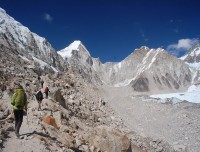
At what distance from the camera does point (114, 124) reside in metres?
31.5

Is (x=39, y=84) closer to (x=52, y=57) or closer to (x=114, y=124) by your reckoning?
(x=114, y=124)

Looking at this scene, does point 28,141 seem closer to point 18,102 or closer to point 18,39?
point 18,102

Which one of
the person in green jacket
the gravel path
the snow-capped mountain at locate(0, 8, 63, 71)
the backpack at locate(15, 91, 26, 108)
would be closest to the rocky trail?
the gravel path

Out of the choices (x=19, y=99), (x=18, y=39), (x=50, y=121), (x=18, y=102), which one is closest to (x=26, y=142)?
(x=18, y=102)

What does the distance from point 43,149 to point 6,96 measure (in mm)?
8870

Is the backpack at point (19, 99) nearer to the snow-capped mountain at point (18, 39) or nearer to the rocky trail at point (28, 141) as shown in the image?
the rocky trail at point (28, 141)

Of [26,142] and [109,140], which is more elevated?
[26,142]

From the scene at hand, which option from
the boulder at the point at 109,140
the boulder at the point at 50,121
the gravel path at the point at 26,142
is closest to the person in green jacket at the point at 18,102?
the gravel path at the point at 26,142

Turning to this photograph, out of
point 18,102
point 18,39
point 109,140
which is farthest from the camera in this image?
point 18,39

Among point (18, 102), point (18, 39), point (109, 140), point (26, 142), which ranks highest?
point (18, 39)

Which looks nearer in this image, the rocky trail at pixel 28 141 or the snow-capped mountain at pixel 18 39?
the rocky trail at pixel 28 141

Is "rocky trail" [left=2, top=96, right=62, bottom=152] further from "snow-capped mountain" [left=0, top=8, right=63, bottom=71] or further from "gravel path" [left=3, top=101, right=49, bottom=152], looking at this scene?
"snow-capped mountain" [left=0, top=8, right=63, bottom=71]

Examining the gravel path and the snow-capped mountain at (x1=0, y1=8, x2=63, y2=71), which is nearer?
the gravel path

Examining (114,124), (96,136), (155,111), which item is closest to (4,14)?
(155,111)
